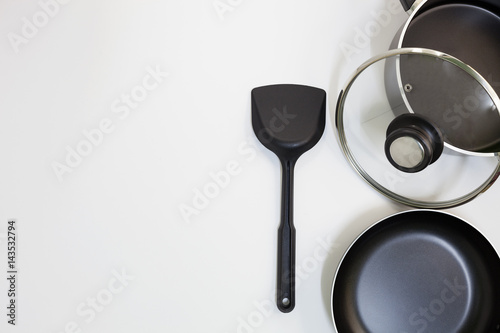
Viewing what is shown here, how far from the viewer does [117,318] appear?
0.74 metres

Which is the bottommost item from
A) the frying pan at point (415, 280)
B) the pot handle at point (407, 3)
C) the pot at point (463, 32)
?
the frying pan at point (415, 280)

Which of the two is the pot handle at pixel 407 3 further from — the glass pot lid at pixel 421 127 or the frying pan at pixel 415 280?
the frying pan at pixel 415 280

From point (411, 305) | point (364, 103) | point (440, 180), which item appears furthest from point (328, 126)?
point (411, 305)

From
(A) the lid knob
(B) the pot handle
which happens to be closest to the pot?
(B) the pot handle

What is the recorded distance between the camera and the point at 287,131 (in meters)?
0.74

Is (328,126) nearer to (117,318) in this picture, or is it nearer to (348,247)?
(348,247)

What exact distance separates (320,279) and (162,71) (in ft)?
1.37

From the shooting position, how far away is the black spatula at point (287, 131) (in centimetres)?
72

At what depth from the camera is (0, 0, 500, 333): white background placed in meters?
0.74

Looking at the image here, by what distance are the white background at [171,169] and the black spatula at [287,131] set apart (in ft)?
0.07

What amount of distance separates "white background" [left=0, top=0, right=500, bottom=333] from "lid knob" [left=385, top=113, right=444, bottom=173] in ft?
0.46

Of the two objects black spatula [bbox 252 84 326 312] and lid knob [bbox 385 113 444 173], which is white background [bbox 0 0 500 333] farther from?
lid knob [bbox 385 113 444 173]

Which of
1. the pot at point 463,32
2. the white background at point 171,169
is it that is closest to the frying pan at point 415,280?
the white background at point 171,169

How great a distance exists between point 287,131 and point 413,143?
0.20m
